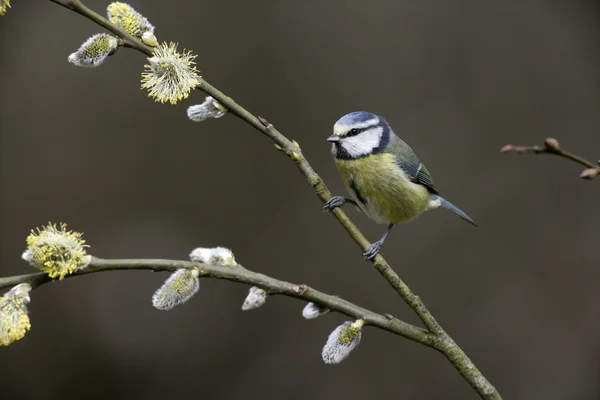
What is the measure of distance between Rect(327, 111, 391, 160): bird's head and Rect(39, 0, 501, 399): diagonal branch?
1.37ft

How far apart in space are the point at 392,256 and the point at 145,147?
100cm

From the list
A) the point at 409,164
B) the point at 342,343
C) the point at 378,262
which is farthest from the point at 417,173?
the point at 342,343

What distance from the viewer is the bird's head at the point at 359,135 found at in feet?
4.63

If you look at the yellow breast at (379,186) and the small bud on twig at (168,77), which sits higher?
the small bud on twig at (168,77)

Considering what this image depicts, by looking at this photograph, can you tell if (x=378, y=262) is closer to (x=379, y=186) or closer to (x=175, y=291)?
(x=175, y=291)

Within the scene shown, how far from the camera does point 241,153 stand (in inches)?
95.7

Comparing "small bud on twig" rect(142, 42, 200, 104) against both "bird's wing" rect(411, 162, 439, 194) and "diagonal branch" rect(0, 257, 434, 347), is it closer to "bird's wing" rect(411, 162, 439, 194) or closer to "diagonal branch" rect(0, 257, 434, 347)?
"diagonal branch" rect(0, 257, 434, 347)

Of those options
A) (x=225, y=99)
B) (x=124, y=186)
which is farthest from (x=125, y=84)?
(x=225, y=99)

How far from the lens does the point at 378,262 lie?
3.11 feet

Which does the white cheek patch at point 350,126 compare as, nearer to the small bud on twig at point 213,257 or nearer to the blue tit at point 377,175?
the blue tit at point 377,175

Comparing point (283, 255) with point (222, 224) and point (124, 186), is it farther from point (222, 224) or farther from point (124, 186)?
point (124, 186)

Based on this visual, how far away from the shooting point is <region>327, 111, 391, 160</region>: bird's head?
1.41 m

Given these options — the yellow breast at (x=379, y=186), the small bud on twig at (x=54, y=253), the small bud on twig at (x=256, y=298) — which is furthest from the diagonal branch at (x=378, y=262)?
the yellow breast at (x=379, y=186)

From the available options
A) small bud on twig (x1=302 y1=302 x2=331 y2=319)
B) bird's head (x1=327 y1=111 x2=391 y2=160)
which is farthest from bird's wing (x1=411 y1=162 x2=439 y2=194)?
small bud on twig (x1=302 y1=302 x2=331 y2=319)
